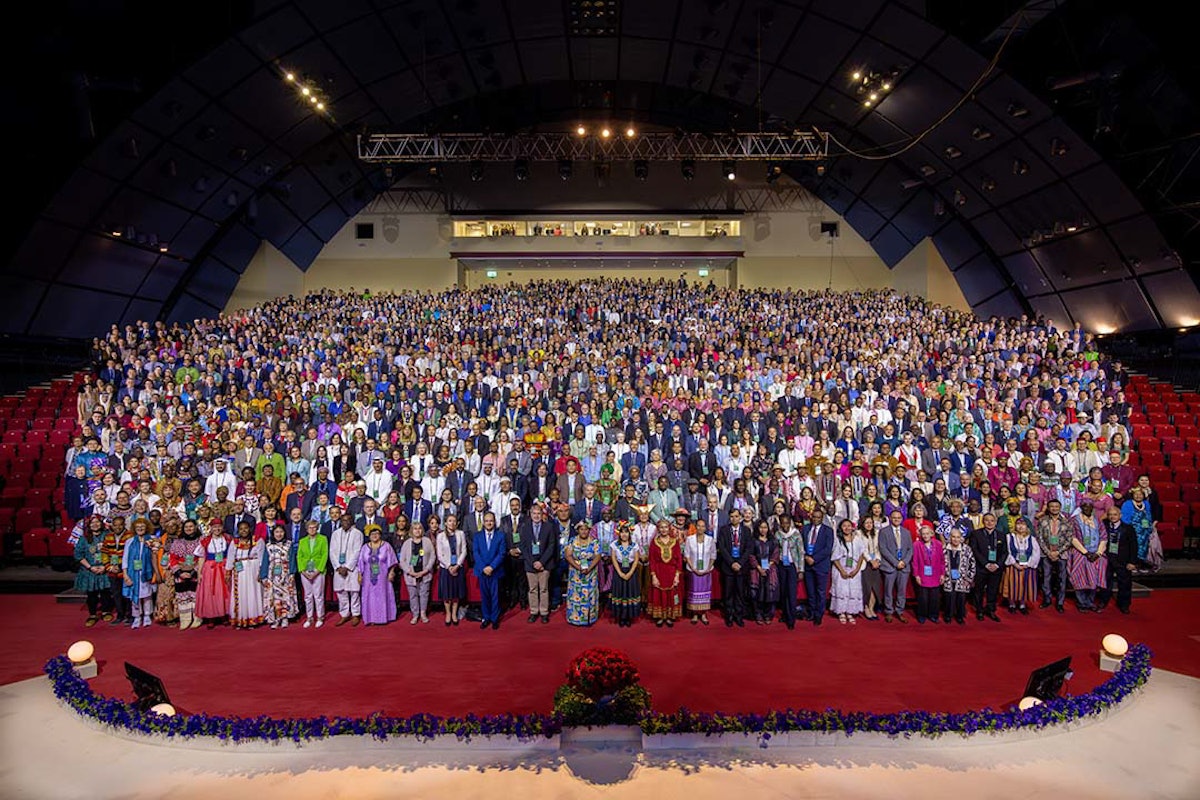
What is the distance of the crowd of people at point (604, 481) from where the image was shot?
335 inches

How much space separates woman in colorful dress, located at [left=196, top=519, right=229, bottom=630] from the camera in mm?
8422

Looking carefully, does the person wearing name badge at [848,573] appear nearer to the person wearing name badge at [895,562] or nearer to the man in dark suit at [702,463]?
the person wearing name badge at [895,562]

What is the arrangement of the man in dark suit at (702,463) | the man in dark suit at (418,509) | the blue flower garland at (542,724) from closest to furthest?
the blue flower garland at (542,724) < the man in dark suit at (418,509) < the man in dark suit at (702,463)

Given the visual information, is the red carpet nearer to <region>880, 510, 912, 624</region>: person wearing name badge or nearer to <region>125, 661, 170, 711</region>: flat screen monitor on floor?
<region>880, 510, 912, 624</region>: person wearing name badge

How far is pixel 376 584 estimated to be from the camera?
8.45 metres

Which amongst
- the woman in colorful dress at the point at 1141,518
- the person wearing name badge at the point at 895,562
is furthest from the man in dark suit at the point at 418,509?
the woman in colorful dress at the point at 1141,518

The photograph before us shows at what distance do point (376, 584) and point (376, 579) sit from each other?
0.06 m

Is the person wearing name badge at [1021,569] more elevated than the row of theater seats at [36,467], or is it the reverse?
the row of theater seats at [36,467]

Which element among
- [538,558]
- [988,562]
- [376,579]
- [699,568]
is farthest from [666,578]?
[988,562]

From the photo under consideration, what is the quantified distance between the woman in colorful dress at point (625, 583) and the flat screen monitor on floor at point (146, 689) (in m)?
4.52

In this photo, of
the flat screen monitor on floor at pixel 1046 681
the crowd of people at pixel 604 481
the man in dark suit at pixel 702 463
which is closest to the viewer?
the flat screen monitor on floor at pixel 1046 681

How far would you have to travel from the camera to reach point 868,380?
14.4 m

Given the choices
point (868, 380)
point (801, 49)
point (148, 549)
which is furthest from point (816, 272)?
point (148, 549)

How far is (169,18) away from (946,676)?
1906 centimetres
